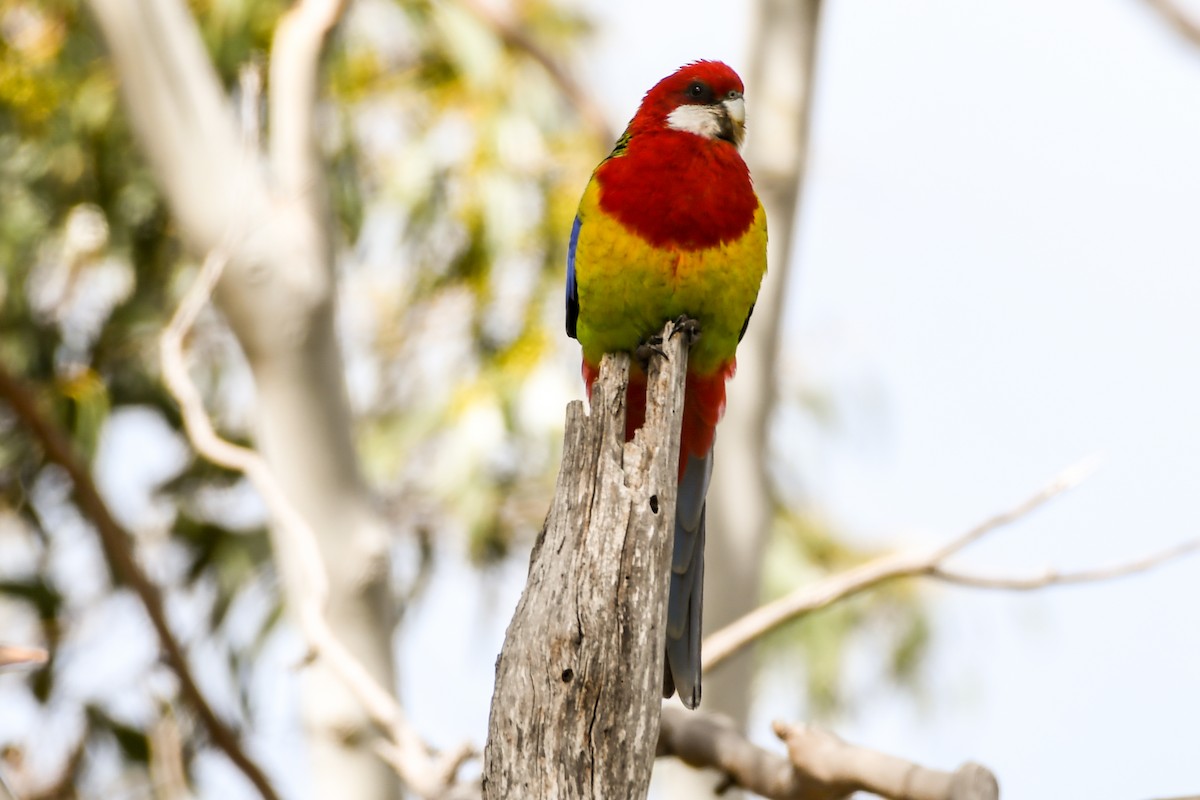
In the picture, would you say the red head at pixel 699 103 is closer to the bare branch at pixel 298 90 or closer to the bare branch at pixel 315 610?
the bare branch at pixel 315 610

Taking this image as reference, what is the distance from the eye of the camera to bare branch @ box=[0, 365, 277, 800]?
4.08 m

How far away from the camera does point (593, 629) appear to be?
92.6 inches

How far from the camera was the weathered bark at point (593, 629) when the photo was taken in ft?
7.51

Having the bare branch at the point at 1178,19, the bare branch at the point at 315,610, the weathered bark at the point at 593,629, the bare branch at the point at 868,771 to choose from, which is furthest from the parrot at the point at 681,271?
the bare branch at the point at 1178,19

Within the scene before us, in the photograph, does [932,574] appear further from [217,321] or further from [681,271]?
[217,321]

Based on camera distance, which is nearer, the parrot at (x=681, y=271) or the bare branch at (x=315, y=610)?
the parrot at (x=681, y=271)

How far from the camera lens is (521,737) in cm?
230

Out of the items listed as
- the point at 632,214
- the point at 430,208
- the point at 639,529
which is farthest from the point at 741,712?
the point at 430,208

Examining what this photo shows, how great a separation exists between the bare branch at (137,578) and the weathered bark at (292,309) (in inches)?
14.6

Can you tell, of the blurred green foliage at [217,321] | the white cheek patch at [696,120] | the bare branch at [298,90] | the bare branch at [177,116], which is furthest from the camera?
the blurred green foliage at [217,321]

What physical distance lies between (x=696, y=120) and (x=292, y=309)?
1.53 m

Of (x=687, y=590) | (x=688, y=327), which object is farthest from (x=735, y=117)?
(x=687, y=590)

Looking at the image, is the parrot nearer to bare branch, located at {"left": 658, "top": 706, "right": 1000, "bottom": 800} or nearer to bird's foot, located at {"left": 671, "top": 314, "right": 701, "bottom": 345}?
bird's foot, located at {"left": 671, "top": 314, "right": 701, "bottom": 345}

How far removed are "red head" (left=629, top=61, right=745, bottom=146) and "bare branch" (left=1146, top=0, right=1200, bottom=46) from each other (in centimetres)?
138
